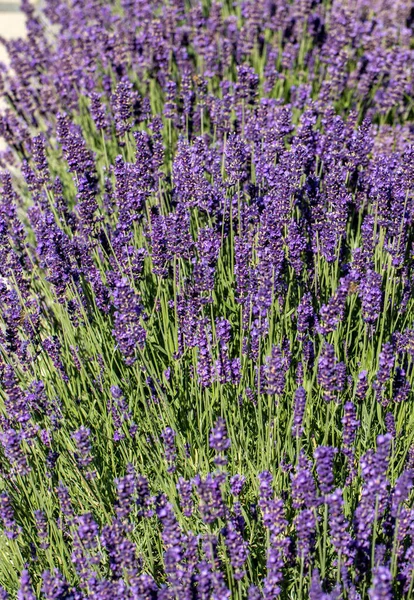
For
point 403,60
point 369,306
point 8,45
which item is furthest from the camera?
point 8,45

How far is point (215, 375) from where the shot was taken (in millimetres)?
3340

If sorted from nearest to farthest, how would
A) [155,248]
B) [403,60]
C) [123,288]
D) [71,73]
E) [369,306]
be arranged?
1. [123,288]
2. [369,306]
3. [155,248]
4. [403,60]
5. [71,73]

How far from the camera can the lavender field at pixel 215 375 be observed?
8.93ft

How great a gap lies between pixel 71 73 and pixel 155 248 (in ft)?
10.00

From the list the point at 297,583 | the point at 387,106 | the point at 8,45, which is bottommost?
the point at 297,583

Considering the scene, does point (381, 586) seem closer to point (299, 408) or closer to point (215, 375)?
point (299, 408)

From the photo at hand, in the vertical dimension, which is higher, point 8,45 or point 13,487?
point 8,45

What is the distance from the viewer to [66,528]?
329 centimetres

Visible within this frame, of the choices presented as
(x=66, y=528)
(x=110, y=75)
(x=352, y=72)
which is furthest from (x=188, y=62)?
(x=66, y=528)

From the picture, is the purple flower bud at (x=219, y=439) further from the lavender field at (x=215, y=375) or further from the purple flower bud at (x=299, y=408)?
the purple flower bud at (x=299, y=408)

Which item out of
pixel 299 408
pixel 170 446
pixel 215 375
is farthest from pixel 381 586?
pixel 215 375

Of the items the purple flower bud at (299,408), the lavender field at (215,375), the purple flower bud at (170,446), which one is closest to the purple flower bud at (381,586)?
the lavender field at (215,375)

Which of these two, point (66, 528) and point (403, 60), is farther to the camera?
point (403, 60)

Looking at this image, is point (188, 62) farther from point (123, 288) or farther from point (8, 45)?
point (123, 288)
